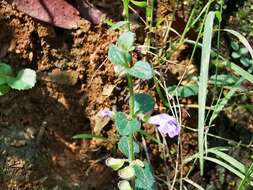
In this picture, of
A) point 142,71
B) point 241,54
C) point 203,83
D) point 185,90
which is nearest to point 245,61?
point 241,54

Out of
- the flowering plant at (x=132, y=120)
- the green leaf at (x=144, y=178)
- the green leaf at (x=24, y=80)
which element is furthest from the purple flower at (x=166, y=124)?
the green leaf at (x=24, y=80)

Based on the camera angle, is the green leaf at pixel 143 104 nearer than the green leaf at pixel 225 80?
Yes

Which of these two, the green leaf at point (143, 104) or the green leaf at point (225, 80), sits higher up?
the green leaf at point (225, 80)

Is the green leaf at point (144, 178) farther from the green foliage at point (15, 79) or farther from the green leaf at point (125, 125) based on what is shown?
the green foliage at point (15, 79)

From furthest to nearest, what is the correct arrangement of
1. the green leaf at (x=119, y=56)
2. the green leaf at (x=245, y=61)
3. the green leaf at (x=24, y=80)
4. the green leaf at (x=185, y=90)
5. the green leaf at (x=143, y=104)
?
1. the green leaf at (x=245, y=61)
2. the green leaf at (x=185, y=90)
3. the green leaf at (x=24, y=80)
4. the green leaf at (x=143, y=104)
5. the green leaf at (x=119, y=56)

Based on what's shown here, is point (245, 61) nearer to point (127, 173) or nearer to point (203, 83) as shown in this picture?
point (203, 83)

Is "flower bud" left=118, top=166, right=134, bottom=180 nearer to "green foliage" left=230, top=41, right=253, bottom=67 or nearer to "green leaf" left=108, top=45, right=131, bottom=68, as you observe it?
"green leaf" left=108, top=45, right=131, bottom=68

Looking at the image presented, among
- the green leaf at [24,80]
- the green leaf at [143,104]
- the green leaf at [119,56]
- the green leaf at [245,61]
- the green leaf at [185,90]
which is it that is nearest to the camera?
the green leaf at [119,56]

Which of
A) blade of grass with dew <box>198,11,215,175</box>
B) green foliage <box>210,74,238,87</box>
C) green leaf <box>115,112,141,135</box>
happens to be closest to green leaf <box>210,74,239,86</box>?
green foliage <box>210,74,238,87</box>
